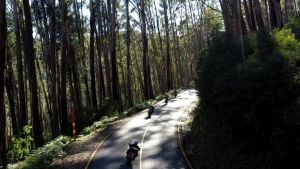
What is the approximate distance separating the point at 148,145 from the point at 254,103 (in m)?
8.18

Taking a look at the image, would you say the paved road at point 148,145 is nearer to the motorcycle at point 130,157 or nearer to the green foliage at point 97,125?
the motorcycle at point 130,157

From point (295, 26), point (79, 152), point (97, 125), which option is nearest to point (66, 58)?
point (97, 125)

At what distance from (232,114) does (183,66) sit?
68973 millimetres

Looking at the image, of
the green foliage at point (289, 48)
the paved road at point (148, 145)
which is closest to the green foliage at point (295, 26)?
the green foliage at point (289, 48)

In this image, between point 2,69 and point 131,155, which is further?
point 2,69

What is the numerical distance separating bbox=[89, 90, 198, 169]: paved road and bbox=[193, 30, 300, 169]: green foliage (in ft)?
6.40

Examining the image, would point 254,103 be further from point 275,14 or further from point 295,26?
point 275,14

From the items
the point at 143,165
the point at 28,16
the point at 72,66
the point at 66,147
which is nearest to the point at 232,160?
the point at 143,165

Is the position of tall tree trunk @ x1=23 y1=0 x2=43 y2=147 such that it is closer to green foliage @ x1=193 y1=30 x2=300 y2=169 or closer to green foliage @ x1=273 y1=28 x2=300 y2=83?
green foliage @ x1=193 y1=30 x2=300 y2=169

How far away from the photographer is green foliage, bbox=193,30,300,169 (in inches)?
418

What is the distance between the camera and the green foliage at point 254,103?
10.6 meters

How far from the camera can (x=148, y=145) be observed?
Result: 18656 mm

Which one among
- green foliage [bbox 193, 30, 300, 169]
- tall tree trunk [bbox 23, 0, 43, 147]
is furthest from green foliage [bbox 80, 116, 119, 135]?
green foliage [bbox 193, 30, 300, 169]

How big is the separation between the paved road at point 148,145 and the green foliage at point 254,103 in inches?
76.8
